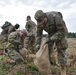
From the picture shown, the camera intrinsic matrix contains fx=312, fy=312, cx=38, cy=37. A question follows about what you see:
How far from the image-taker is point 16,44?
35.6 ft

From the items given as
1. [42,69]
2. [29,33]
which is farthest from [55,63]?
[29,33]

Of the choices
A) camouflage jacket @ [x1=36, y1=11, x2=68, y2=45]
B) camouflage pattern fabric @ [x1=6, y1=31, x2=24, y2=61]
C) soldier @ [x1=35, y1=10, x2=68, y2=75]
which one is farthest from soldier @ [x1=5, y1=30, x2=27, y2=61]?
camouflage jacket @ [x1=36, y1=11, x2=68, y2=45]

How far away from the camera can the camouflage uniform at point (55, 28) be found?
8.12 m

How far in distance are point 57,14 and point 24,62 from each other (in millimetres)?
2774

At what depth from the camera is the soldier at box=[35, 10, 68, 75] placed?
8.08m

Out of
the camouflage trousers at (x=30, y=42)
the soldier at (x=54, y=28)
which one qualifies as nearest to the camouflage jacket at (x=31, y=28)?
the camouflage trousers at (x=30, y=42)

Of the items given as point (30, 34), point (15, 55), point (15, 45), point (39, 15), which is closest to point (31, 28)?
point (30, 34)

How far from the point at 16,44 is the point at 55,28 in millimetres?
2670

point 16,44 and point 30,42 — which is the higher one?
point 30,42

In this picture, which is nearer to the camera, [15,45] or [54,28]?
[54,28]

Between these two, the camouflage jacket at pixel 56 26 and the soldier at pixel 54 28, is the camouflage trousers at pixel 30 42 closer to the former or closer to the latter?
the soldier at pixel 54 28

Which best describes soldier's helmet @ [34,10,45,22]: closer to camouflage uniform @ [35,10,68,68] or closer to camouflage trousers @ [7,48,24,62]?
camouflage uniform @ [35,10,68,68]

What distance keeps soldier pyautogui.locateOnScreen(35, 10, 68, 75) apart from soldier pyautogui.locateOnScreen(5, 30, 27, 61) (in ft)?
6.53

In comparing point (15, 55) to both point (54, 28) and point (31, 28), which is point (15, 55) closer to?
point (54, 28)
